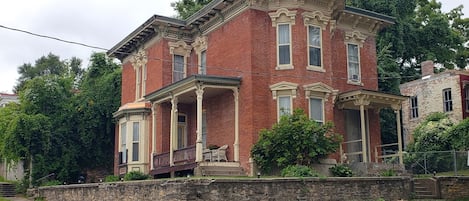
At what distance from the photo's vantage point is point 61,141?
34469mm

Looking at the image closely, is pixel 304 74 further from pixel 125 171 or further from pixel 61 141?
pixel 61 141

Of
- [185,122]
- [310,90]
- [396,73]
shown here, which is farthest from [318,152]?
[396,73]

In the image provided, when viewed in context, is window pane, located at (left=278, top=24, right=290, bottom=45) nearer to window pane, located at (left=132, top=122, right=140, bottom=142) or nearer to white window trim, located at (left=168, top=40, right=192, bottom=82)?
white window trim, located at (left=168, top=40, right=192, bottom=82)

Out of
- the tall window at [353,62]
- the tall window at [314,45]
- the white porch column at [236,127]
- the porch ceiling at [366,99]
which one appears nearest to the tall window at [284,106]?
the white porch column at [236,127]

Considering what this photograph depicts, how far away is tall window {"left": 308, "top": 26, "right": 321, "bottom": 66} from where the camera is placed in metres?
25.3

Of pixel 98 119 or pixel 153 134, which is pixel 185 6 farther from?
pixel 153 134

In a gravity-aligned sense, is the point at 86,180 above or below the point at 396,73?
below

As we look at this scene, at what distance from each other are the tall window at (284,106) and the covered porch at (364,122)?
2.93 meters

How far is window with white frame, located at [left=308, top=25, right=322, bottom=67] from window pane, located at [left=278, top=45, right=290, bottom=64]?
3.26 ft

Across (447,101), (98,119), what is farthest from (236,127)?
(447,101)

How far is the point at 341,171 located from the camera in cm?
2350

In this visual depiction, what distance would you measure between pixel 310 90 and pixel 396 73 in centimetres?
1486

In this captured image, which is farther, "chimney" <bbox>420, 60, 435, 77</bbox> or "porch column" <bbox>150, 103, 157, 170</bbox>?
"chimney" <bbox>420, 60, 435, 77</bbox>

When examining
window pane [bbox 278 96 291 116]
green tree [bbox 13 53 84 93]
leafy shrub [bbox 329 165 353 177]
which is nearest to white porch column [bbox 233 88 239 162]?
window pane [bbox 278 96 291 116]
